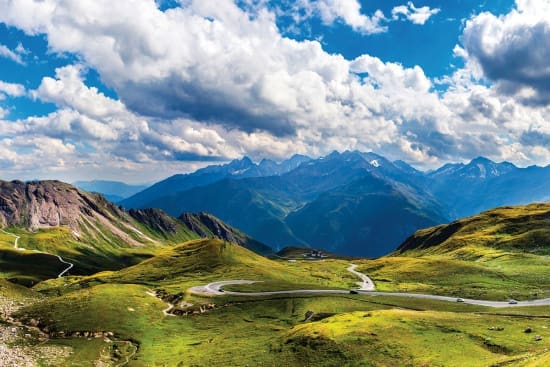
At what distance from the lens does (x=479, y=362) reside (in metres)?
55.8

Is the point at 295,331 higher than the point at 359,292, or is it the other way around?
the point at 359,292

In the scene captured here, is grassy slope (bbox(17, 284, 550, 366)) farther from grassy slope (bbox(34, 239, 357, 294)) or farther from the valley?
grassy slope (bbox(34, 239, 357, 294))

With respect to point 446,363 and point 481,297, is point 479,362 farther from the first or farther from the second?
point 481,297

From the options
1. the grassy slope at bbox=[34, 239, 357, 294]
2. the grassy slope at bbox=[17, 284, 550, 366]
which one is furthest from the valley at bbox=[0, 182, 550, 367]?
the grassy slope at bbox=[34, 239, 357, 294]

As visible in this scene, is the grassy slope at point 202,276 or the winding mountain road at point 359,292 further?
the grassy slope at point 202,276

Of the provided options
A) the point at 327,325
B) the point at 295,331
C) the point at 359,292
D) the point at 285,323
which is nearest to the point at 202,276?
the point at 359,292

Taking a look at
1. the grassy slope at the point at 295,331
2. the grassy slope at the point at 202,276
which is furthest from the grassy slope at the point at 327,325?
the grassy slope at the point at 202,276

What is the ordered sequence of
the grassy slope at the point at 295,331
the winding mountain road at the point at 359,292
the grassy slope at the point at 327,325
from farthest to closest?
the winding mountain road at the point at 359,292 < the grassy slope at the point at 327,325 < the grassy slope at the point at 295,331

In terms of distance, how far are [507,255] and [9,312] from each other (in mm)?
196113

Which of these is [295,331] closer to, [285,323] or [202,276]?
[285,323]

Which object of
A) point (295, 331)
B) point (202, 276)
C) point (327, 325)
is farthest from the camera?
point (202, 276)

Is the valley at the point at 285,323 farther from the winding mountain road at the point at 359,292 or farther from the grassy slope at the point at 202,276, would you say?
the grassy slope at the point at 202,276

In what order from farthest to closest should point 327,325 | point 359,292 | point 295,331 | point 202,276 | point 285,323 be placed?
1. point 202,276
2. point 359,292
3. point 285,323
4. point 295,331
5. point 327,325

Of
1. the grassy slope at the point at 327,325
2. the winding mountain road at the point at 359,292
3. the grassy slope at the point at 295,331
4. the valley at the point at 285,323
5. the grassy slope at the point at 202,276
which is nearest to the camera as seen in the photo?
the grassy slope at the point at 295,331
